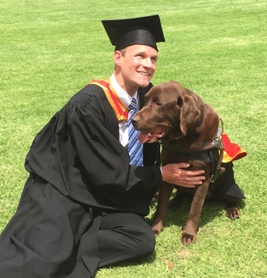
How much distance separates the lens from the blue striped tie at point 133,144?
3.27 metres

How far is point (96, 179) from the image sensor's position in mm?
3014

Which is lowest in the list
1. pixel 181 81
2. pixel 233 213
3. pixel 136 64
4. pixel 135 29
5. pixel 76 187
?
pixel 181 81

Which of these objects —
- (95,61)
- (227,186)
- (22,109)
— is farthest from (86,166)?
(95,61)

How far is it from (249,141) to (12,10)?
639 inches

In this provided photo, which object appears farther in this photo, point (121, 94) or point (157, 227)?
point (157, 227)

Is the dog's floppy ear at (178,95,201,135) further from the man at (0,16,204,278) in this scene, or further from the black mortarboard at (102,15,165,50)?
the black mortarboard at (102,15,165,50)

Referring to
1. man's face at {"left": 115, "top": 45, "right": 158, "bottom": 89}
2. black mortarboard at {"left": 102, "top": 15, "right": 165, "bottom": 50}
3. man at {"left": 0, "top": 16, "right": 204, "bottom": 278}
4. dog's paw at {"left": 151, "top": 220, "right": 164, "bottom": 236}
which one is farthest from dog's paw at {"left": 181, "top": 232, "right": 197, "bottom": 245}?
black mortarboard at {"left": 102, "top": 15, "right": 165, "bottom": 50}

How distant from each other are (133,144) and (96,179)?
479mm

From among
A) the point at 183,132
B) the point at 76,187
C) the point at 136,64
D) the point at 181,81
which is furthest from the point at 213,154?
the point at 181,81

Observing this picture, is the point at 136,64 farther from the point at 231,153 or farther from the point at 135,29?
the point at 231,153

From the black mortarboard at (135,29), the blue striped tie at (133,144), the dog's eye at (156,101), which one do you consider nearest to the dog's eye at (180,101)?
the dog's eye at (156,101)

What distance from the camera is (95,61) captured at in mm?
9172

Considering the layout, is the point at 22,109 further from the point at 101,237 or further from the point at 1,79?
the point at 101,237

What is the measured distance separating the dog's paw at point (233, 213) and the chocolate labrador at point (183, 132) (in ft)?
1.34
